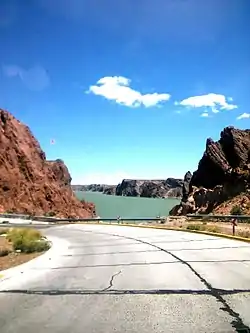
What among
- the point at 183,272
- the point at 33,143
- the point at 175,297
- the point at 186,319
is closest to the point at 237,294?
the point at 175,297

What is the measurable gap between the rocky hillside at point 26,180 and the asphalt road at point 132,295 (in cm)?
4901

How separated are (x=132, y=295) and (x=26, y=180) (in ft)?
205

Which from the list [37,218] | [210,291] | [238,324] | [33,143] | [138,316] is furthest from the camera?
[33,143]

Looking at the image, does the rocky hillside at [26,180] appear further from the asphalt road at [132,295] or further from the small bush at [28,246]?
the asphalt road at [132,295]

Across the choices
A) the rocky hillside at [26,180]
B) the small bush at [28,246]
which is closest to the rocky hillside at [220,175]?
the rocky hillside at [26,180]

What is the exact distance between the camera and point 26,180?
6906cm

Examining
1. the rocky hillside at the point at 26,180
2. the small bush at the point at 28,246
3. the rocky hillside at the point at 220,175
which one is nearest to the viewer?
the small bush at the point at 28,246

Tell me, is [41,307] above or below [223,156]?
below

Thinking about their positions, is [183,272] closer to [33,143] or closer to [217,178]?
[33,143]

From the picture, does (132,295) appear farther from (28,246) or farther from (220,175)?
(220,175)

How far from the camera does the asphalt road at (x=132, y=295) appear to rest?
655 centimetres

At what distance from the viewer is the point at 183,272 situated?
1104 cm

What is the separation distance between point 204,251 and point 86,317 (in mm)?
9355

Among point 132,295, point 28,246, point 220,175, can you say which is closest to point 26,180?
point 28,246
